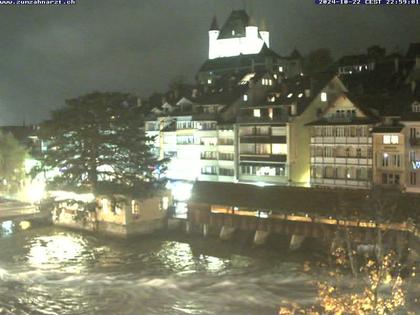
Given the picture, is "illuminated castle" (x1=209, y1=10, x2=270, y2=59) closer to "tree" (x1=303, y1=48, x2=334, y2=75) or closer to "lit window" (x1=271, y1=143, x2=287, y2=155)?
"tree" (x1=303, y1=48, x2=334, y2=75)

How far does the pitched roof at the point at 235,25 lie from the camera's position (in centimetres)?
10394

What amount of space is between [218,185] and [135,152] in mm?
7099

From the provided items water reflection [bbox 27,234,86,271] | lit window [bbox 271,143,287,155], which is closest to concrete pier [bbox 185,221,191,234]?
water reflection [bbox 27,234,86,271]

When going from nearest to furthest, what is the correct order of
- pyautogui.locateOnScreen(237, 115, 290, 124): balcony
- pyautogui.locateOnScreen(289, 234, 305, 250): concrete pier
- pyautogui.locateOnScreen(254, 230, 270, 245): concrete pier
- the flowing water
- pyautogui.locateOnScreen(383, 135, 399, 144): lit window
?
1. the flowing water
2. pyautogui.locateOnScreen(289, 234, 305, 250): concrete pier
3. pyautogui.locateOnScreen(254, 230, 270, 245): concrete pier
4. pyautogui.locateOnScreen(383, 135, 399, 144): lit window
5. pyautogui.locateOnScreen(237, 115, 290, 124): balcony

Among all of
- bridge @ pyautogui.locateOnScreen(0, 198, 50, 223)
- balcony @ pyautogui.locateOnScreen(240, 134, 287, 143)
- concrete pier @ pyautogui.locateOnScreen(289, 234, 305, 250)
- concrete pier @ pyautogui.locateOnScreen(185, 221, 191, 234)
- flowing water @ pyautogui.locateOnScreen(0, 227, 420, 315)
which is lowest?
flowing water @ pyautogui.locateOnScreen(0, 227, 420, 315)

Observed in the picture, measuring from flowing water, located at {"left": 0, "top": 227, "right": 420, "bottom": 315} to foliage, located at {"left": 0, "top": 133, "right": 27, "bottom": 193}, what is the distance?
23.1 m

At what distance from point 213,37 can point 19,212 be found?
63443 millimetres

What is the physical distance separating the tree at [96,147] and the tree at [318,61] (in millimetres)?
39835

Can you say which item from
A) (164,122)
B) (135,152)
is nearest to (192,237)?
(135,152)

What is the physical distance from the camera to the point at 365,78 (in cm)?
6575

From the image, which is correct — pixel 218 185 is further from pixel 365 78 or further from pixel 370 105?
pixel 365 78

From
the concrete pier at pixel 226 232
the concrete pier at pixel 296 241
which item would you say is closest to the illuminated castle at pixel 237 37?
the concrete pier at pixel 226 232

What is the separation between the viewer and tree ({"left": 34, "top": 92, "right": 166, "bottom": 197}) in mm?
46594

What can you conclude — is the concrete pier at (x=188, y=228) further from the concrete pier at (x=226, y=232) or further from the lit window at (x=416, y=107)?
the lit window at (x=416, y=107)
